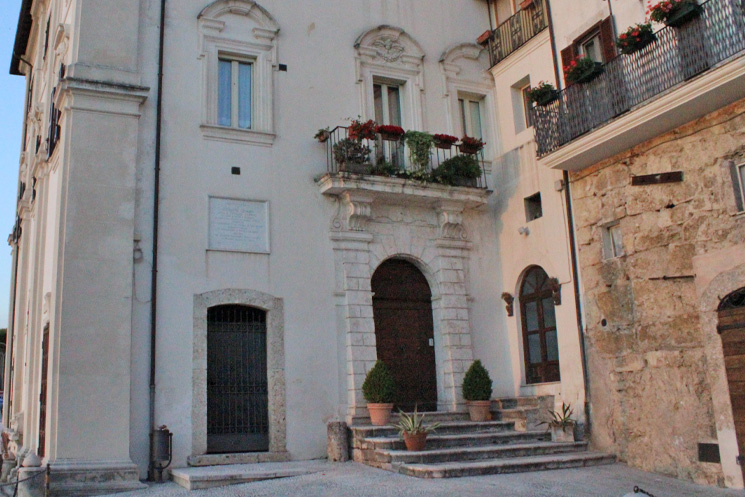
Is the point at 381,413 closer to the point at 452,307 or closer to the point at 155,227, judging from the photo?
the point at 452,307

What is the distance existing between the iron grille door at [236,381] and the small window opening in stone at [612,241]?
5.54m

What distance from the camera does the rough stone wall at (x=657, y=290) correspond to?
9766 mm

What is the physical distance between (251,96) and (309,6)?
2166 mm

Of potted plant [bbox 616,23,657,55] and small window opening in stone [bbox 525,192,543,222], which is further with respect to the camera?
small window opening in stone [bbox 525,192,543,222]

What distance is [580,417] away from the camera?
1165 cm

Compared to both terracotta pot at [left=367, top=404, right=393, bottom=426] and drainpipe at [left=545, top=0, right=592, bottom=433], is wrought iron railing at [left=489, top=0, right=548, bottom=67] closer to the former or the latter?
drainpipe at [left=545, top=0, right=592, bottom=433]

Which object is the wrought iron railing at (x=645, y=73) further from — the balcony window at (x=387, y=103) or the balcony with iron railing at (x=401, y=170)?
the balcony window at (x=387, y=103)

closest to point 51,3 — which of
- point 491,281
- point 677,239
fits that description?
point 491,281

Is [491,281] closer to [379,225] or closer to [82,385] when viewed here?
[379,225]

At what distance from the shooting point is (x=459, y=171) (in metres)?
13.6

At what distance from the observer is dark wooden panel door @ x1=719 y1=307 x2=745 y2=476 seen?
30.2 ft

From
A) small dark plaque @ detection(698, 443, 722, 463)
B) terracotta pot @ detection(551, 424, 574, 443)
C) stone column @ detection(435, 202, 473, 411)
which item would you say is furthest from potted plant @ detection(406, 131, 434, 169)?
small dark plaque @ detection(698, 443, 722, 463)

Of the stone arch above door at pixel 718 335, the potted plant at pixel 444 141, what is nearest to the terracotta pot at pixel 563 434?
the stone arch above door at pixel 718 335

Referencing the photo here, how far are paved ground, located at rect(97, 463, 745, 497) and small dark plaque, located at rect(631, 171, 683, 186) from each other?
4.03m
